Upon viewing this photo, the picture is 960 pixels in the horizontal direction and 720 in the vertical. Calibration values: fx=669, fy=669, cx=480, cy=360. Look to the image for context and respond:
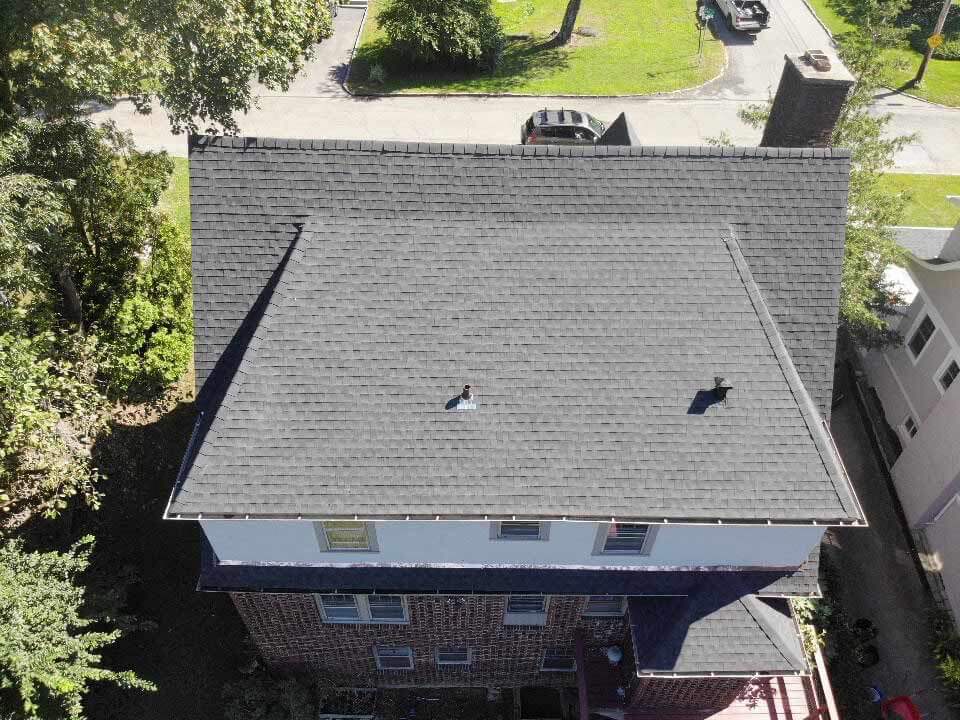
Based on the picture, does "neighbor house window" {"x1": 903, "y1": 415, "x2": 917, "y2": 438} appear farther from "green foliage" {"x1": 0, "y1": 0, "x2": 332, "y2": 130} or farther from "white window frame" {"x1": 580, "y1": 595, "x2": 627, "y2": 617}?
"green foliage" {"x1": 0, "y1": 0, "x2": 332, "y2": 130}

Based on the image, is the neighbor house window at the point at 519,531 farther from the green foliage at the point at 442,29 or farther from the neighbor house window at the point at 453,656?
the green foliage at the point at 442,29

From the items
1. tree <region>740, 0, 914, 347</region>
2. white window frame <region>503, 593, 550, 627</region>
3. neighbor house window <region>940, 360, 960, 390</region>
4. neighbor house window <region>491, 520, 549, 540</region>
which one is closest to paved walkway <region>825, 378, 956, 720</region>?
neighbor house window <region>940, 360, 960, 390</region>

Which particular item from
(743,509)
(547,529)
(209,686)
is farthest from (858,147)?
(209,686)

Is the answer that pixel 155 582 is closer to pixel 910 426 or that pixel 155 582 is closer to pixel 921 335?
pixel 910 426

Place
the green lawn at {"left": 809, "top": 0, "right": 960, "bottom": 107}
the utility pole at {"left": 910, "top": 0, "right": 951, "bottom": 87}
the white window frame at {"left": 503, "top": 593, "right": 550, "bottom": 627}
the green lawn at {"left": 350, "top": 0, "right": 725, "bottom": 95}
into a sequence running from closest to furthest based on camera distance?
the white window frame at {"left": 503, "top": 593, "right": 550, "bottom": 627}, the utility pole at {"left": 910, "top": 0, "right": 951, "bottom": 87}, the green lawn at {"left": 350, "top": 0, "right": 725, "bottom": 95}, the green lawn at {"left": 809, "top": 0, "right": 960, "bottom": 107}

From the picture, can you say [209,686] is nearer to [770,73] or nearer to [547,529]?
[547,529]

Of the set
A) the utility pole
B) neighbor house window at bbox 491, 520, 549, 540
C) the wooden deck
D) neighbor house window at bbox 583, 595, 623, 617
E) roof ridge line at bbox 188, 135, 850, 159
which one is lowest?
the wooden deck
